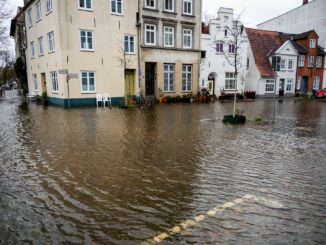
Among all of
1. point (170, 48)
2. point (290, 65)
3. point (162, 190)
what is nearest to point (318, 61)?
point (290, 65)

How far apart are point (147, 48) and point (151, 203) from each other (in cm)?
2170

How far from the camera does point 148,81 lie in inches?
1024

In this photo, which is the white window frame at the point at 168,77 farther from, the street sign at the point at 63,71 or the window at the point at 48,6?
the window at the point at 48,6

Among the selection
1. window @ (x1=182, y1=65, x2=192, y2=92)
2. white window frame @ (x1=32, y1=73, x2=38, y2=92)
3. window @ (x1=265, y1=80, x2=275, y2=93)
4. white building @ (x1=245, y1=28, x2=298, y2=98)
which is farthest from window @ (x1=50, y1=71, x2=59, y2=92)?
window @ (x1=265, y1=80, x2=275, y2=93)

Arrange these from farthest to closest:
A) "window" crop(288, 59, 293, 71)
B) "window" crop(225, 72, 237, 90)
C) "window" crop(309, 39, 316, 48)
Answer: "window" crop(309, 39, 316, 48) < "window" crop(288, 59, 293, 71) < "window" crop(225, 72, 237, 90)

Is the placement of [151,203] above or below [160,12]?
below

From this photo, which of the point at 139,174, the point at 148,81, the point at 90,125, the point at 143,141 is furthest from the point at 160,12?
the point at 139,174

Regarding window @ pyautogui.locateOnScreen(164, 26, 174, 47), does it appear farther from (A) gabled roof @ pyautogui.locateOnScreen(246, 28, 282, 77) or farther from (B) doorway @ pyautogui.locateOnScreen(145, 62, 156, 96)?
(A) gabled roof @ pyautogui.locateOnScreen(246, 28, 282, 77)

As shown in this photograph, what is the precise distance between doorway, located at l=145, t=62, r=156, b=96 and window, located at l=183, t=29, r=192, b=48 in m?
4.08

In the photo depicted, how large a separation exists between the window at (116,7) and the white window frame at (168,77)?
6307 millimetres

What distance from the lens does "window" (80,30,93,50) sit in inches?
845

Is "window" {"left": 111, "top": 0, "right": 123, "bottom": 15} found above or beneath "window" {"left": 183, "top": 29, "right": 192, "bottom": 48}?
above

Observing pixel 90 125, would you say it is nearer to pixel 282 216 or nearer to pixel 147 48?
pixel 282 216

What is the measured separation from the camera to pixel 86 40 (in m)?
21.6
